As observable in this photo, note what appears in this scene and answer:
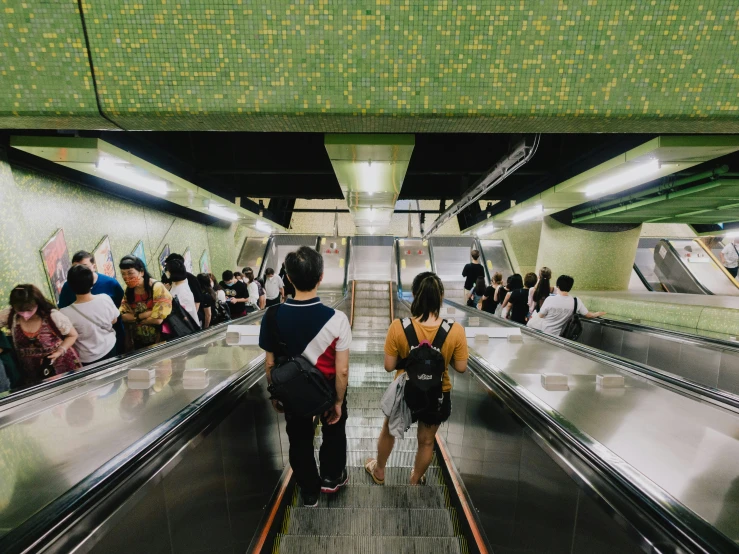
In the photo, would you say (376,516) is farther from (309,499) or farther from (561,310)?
(561,310)

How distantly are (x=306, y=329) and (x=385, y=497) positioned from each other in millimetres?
1512

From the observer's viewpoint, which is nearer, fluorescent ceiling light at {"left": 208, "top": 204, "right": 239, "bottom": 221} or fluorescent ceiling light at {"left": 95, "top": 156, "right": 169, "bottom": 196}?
fluorescent ceiling light at {"left": 95, "top": 156, "right": 169, "bottom": 196}

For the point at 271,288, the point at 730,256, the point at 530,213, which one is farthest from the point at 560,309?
the point at 730,256

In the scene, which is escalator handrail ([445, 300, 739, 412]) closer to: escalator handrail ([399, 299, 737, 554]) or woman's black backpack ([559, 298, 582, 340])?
woman's black backpack ([559, 298, 582, 340])

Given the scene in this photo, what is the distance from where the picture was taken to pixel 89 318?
2.55 meters

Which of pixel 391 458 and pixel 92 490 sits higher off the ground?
pixel 92 490

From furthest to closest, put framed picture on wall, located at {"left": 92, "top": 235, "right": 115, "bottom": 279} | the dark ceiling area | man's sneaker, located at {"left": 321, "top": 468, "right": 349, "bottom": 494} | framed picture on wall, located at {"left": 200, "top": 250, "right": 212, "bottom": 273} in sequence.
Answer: framed picture on wall, located at {"left": 200, "top": 250, "right": 212, "bottom": 273} < framed picture on wall, located at {"left": 92, "top": 235, "right": 115, "bottom": 279} < the dark ceiling area < man's sneaker, located at {"left": 321, "top": 468, "right": 349, "bottom": 494}

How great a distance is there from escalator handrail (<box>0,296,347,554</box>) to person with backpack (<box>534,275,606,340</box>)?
12.2 feet

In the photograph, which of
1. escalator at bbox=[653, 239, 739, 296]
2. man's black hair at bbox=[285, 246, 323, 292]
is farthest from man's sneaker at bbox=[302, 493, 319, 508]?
escalator at bbox=[653, 239, 739, 296]

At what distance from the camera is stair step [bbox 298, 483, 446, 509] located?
7.82 feet

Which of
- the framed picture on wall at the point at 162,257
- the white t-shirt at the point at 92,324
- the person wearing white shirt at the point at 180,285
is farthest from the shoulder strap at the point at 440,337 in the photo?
the framed picture on wall at the point at 162,257

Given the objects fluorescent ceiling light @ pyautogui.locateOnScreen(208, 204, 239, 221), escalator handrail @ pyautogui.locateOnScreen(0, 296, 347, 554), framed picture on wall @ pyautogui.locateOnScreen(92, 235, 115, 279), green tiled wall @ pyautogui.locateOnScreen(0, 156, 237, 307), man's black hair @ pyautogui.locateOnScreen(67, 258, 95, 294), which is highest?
fluorescent ceiling light @ pyautogui.locateOnScreen(208, 204, 239, 221)

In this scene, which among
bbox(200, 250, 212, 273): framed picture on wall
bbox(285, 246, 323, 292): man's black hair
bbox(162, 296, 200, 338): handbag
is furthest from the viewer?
bbox(200, 250, 212, 273): framed picture on wall

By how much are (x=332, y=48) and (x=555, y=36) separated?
1.03 metres
